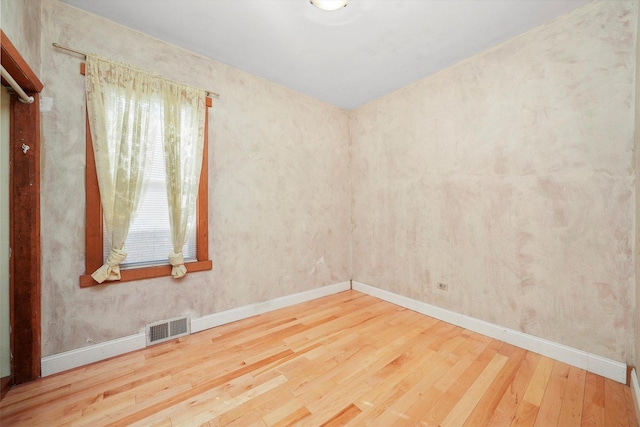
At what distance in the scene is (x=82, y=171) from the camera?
1988mm

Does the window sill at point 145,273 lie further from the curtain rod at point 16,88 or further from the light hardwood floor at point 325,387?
the curtain rod at point 16,88

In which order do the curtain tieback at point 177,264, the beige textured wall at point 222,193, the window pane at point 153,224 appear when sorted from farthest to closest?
the curtain tieback at point 177,264, the window pane at point 153,224, the beige textured wall at point 222,193

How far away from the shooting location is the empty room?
1646mm

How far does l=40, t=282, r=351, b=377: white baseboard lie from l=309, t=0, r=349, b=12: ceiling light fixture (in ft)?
9.90

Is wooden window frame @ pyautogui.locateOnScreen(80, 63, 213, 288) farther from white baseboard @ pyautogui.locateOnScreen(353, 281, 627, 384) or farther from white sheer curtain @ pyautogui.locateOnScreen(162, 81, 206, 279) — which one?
white baseboard @ pyautogui.locateOnScreen(353, 281, 627, 384)

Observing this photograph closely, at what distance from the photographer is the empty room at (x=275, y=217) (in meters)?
1.65

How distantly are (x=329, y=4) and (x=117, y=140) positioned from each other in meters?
2.09

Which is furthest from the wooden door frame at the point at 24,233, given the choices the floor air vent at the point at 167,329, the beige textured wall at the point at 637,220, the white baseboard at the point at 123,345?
the beige textured wall at the point at 637,220

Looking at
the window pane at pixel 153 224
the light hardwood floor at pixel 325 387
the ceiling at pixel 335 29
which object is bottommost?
the light hardwood floor at pixel 325 387

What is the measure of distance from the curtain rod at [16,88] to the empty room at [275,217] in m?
0.01

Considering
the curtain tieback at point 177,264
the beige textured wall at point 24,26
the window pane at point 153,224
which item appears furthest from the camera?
the curtain tieback at point 177,264

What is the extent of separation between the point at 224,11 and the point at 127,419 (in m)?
2.98

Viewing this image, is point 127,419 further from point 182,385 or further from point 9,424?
Result: point 9,424

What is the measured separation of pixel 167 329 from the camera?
91.6 inches
